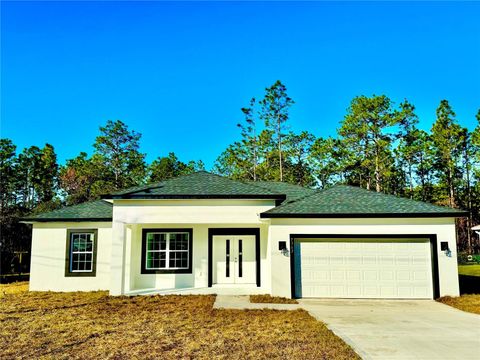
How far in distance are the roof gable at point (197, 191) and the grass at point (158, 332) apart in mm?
3746

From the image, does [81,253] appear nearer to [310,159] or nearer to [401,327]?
[401,327]

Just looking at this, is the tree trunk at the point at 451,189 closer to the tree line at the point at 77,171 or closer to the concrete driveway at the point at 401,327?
the concrete driveway at the point at 401,327

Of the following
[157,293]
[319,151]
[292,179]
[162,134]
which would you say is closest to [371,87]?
[319,151]

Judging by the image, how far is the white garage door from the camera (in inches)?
476

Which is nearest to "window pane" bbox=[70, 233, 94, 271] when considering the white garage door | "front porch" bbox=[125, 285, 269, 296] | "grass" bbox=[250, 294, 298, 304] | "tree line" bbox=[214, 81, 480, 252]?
"front porch" bbox=[125, 285, 269, 296]

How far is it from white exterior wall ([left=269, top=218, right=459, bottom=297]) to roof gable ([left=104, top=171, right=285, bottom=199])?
4.80 feet

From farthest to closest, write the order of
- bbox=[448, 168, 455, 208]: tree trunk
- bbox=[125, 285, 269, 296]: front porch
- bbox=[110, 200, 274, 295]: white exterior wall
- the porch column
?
bbox=[448, 168, 455, 208]: tree trunk < bbox=[110, 200, 274, 295]: white exterior wall < bbox=[125, 285, 269, 296]: front porch < the porch column

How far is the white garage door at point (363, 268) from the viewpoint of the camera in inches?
476

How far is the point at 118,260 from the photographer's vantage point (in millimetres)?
12922

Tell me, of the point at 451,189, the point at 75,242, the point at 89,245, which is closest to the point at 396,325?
the point at 89,245

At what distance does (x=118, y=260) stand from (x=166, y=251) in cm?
211

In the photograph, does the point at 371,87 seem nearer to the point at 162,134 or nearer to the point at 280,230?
the point at 162,134

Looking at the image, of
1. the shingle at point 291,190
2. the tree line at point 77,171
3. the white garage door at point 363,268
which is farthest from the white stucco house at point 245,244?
the tree line at point 77,171

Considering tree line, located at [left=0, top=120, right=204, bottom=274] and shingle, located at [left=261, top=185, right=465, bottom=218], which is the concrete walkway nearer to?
shingle, located at [left=261, top=185, right=465, bottom=218]
